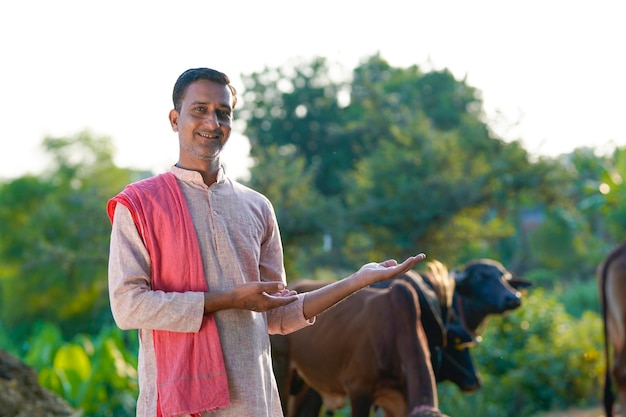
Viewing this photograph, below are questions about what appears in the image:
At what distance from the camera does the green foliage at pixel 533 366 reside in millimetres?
12969

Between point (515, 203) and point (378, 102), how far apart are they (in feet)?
20.3

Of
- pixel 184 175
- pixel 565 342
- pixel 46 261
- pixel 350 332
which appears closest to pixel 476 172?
pixel 565 342

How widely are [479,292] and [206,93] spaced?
23.7 feet

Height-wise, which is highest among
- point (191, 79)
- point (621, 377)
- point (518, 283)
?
point (191, 79)

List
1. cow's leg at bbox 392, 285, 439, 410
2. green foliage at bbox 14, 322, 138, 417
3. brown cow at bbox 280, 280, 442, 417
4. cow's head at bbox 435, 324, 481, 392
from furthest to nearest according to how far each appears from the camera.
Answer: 1. green foliage at bbox 14, 322, 138, 417
2. cow's head at bbox 435, 324, 481, 392
3. brown cow at bbox 280, 280, 442, 417
4. cow's leg at bbox 392, 285, 439, 410

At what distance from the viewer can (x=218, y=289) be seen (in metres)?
2.93

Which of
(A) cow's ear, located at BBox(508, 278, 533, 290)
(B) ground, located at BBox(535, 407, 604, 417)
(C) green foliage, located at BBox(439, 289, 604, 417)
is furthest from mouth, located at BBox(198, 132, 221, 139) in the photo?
(B) ground, located at BBox(535, 407, 604, 417)

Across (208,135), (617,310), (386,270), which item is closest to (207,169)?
(208,135)

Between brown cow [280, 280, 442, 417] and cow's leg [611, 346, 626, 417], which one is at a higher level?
brown cow [280, 280, 442, 417]

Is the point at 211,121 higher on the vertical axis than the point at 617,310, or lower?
higher

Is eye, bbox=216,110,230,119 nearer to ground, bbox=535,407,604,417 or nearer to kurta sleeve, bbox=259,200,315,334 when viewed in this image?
kurta sleeve, bbox=259,200,315,334

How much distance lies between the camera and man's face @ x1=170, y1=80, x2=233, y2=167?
298 centimetres

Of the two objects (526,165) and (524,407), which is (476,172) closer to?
(526,165)

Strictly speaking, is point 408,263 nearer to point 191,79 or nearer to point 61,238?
point 191,79
